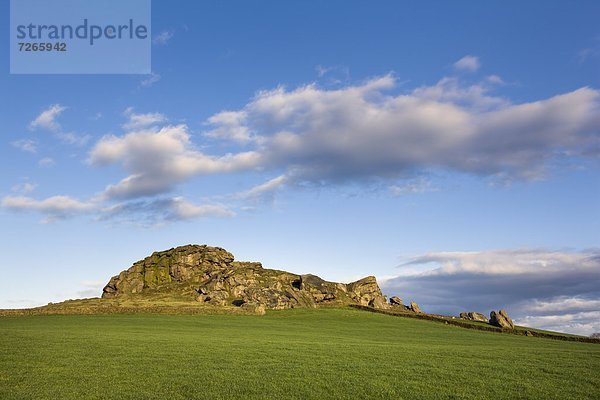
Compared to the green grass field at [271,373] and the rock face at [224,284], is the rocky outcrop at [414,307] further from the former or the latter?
the green grass field at [271,373]

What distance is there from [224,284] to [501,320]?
73.4 m

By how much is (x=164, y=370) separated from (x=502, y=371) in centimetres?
1992

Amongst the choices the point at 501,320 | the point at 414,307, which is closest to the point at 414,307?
the point at 414,307

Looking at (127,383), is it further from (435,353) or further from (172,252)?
(172,252)

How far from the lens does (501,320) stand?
9444 centimetres

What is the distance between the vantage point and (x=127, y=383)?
2088 centimetres

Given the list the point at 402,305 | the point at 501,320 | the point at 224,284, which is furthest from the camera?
the point at 402,305

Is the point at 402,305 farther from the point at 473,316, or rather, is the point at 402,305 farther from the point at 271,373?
the point at 271,373

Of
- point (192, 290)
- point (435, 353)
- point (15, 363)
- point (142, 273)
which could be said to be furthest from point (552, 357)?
point (142, 273)

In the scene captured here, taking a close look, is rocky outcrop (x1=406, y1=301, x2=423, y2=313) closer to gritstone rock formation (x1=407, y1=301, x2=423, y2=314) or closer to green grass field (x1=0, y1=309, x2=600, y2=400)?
gritstone rock formation (x1=407, y1=301, x2=423, y2=314)

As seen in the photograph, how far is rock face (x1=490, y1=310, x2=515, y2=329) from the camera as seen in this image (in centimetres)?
9361

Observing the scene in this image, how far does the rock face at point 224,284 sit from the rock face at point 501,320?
137ft

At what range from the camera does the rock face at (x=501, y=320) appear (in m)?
93.6

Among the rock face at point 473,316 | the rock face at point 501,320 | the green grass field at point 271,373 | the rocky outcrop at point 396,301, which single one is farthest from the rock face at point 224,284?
the green grass field at point 271,373
